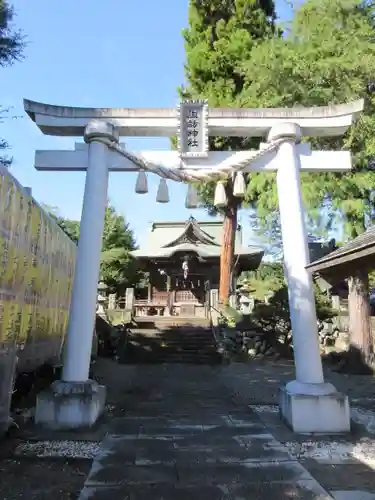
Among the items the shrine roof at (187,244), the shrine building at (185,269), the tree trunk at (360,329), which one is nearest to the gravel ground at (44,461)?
the tree trunk at (360,329)

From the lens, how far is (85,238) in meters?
6.25

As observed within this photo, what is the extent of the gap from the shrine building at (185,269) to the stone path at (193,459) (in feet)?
46.7

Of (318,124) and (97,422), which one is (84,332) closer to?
(97,422)

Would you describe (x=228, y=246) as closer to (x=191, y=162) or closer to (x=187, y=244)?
(x=187, y=244)

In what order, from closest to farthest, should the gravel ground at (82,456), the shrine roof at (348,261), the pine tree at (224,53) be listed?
the gravel ground at (82,456) → the shrine roof at (348,261) → the pine tree at (224,53)

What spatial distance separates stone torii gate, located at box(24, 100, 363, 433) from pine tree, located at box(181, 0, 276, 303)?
34.1ft

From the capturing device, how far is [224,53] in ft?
59.6

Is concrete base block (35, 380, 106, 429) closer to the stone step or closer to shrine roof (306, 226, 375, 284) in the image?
Answer: shrine roof (306, 226, 375, 284)

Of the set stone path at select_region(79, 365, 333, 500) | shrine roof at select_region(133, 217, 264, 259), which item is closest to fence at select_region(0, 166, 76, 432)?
stone path at select_region(79, 365, 333, 500)

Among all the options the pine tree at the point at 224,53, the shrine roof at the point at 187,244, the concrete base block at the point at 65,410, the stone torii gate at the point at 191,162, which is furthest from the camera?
Result: the shrine roof at the point at 187,244

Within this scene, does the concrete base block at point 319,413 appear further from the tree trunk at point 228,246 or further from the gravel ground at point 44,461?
the tree trunk at point 228,246

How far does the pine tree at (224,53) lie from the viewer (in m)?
17.9

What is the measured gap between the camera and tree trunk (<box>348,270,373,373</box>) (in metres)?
11.7

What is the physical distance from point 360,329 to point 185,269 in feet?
37.8
